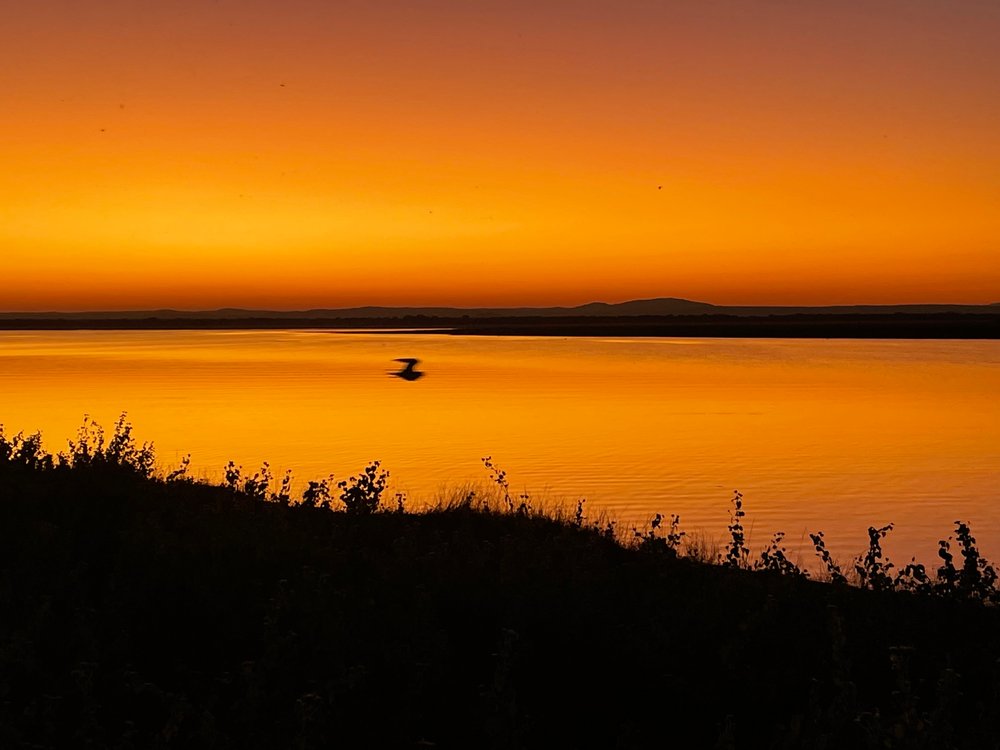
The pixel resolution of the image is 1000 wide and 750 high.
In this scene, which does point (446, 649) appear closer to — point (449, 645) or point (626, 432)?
point (449, 645)

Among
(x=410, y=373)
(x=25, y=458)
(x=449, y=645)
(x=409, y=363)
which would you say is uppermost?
(x=25, y=458)

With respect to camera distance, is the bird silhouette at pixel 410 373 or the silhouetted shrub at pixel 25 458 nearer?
the silhouetted shrub at pixel 25 458

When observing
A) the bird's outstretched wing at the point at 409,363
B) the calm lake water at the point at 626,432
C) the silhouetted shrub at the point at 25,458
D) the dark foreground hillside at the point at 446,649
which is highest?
the silhouetted shrub at the point at 25,458

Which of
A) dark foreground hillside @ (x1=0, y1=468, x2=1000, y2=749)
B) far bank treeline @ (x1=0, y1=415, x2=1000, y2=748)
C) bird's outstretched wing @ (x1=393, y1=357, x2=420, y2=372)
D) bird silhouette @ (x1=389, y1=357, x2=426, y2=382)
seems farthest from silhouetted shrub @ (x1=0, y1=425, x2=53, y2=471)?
bird's outstretched wing @ (x1=393, y1=357, x2=420, y2=372)

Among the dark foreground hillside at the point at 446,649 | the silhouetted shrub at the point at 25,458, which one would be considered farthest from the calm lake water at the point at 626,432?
the dark foreground hillside at the point at 446,649

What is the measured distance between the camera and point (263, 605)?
28.9 ft

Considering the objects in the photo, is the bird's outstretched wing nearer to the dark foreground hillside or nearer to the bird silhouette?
the bird silhouette

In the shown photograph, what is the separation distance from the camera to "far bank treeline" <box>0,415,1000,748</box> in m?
7.06

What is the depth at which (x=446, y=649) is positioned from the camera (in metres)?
8.20

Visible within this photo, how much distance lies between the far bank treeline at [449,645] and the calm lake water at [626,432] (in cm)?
625

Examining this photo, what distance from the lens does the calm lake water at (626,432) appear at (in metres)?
19.8

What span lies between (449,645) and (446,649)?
1.40 ft

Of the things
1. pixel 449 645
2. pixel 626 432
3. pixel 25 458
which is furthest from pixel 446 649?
pixel 626 432

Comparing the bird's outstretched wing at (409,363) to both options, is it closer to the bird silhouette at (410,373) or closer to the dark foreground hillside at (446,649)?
the bird silhouette at (410,373)
